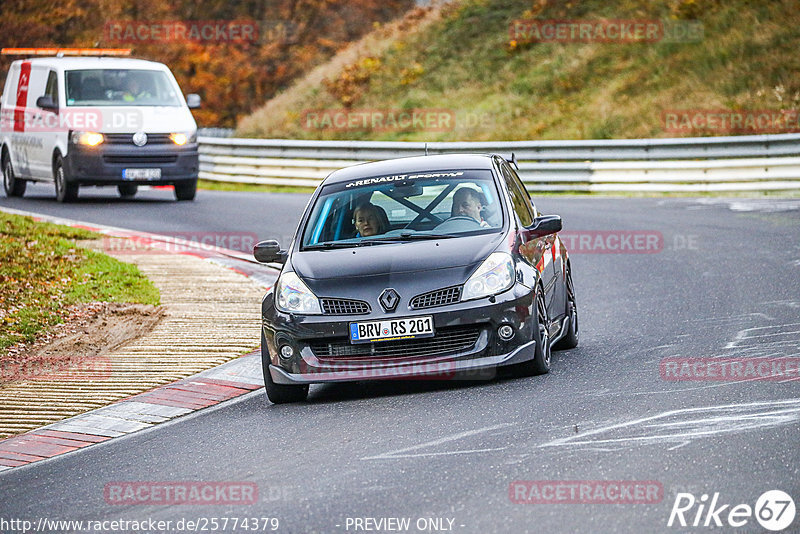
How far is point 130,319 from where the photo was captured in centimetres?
1266

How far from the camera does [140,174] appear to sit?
22719mm

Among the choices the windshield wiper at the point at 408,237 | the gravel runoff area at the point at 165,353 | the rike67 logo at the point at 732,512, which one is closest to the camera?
the rike67 logo at the point at 732,512

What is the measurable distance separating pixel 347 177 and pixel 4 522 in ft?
15.0

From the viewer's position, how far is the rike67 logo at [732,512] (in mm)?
5562

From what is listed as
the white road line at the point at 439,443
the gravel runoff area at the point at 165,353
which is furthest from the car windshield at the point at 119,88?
the white road line at the point at 439,443

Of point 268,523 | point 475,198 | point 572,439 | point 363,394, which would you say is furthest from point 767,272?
point 268,523

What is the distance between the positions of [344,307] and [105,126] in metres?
14.7

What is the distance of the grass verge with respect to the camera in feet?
41.2

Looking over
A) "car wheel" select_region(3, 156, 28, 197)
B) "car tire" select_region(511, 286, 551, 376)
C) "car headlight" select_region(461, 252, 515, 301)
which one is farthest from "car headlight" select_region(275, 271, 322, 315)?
"car wheel" select_region(3, 156, 28, 197)

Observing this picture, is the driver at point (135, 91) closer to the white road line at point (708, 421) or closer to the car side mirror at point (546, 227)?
the car side mirror at point (546, 227)

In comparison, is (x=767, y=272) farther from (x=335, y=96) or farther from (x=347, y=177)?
(x=335, y=96)

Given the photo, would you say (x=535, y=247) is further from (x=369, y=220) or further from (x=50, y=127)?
(x=50, y=127)

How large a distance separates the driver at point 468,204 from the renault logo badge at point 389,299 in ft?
4.10

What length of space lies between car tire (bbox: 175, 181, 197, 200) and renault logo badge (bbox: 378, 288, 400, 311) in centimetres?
1541
